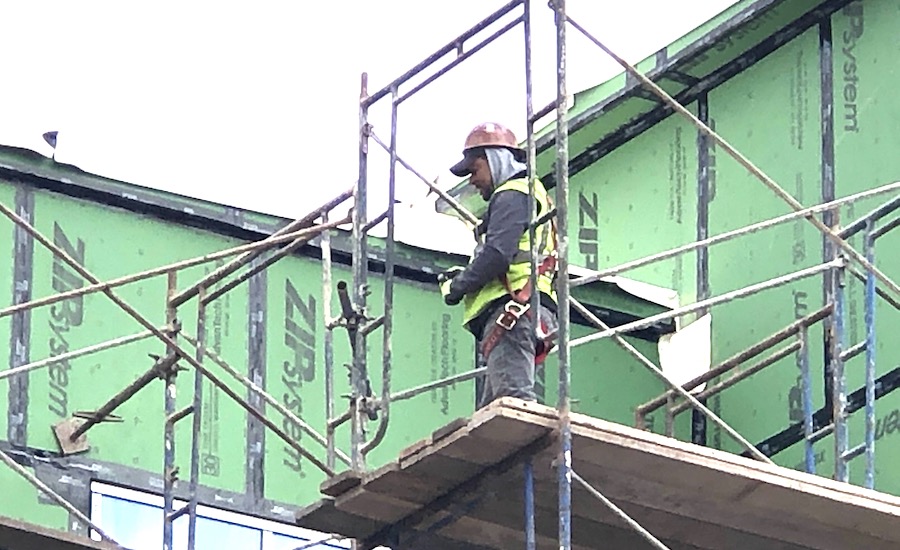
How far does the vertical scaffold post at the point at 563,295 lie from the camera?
36.0 feet

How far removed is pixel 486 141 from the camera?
1222 cm

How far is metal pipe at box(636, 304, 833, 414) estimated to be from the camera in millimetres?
15019

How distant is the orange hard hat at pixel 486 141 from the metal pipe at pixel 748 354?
2.85 metres

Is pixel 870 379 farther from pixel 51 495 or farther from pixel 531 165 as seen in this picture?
pixel 51 495

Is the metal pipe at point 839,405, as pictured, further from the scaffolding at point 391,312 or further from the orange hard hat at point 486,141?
the orange hard hat at point 486,141

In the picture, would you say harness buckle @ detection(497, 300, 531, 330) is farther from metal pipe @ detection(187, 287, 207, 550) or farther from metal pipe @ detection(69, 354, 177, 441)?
metal pipe @ detection(69, 354, 177, 441)

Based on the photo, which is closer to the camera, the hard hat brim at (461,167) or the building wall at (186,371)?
the hard hat brim at (461,167)

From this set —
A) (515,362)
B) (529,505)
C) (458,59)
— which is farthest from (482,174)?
(529,505)

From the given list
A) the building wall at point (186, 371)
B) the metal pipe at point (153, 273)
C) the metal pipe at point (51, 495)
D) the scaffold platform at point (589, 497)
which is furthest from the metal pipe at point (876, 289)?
the metal pipe at point (51, 495)

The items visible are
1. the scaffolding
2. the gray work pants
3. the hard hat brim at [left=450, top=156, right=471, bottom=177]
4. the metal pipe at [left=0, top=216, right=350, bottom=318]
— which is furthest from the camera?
the metal pipe at [left=0, top=216, right=350, bottom=318]

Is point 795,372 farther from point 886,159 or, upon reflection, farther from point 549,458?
point 549,458

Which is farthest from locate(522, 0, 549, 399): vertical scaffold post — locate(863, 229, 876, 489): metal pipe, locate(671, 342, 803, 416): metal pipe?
locate(671, 342, 803, 416): metal pipe

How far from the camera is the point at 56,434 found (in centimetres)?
1558

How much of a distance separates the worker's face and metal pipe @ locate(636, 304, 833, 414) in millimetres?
2948
